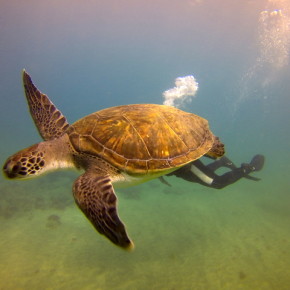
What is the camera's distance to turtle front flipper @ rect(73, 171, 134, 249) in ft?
5.34

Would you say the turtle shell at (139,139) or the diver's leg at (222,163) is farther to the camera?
the diver's leg at (222,163)

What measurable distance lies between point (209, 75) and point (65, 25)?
2404 inches

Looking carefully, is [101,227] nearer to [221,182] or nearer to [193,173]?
[193,173]

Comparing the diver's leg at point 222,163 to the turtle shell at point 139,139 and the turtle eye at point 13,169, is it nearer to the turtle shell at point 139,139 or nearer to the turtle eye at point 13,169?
the turtle shell at point 139,139

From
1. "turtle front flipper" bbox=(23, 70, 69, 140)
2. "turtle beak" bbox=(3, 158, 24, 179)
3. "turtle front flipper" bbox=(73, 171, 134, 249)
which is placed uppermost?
"turtle front flipper" bbox=(23, 70, 69, 140)

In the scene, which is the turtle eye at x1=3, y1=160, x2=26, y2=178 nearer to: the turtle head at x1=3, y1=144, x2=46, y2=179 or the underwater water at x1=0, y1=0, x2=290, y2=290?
the turtle head at x1=3, y1=144, x2=46, y2=179

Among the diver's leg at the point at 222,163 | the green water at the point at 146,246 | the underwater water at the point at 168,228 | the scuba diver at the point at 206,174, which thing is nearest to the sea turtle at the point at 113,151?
the scuba diver at the point at 206,174

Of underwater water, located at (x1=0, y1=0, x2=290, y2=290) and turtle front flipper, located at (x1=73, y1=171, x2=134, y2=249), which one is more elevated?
turtle front flipper, located at (x1=73, y1=171, x2=134, y2=249)

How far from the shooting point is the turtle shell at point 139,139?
2.51 m

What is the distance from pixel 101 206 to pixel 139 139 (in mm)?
1113

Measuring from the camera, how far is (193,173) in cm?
520

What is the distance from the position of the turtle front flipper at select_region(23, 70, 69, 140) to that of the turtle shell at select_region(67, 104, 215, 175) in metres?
0.63

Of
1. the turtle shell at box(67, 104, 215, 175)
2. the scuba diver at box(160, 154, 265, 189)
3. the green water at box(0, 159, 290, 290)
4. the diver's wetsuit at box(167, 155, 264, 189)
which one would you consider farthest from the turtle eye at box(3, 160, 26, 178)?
the diver's wetsuit at box(167, 155, 264, 189)

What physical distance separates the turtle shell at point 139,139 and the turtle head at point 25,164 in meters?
0.49
